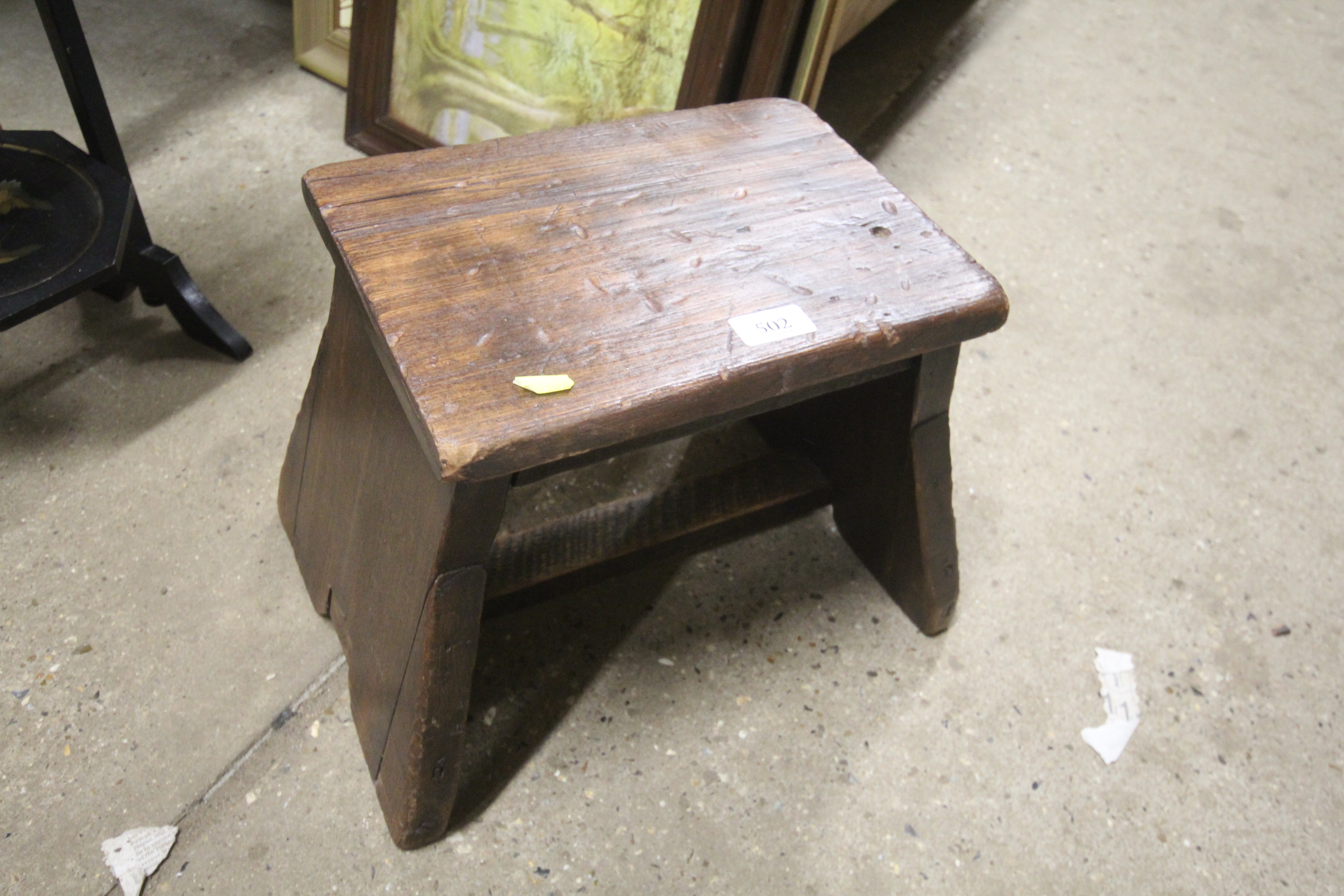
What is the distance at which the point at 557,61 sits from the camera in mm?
1990

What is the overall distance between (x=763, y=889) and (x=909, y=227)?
812mm

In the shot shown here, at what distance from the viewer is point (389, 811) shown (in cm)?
119

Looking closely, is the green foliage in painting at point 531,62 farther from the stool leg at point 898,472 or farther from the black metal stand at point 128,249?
the stool leg at point 898,472

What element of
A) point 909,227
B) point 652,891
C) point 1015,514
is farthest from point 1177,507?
point 652,891

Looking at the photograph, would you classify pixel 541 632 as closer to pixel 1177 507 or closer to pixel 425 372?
pixel 425 372

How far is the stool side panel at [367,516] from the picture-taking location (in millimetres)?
1057

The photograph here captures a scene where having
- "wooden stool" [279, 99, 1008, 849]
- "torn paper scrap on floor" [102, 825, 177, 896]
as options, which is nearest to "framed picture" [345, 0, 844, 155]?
"wooden stool" [279, 99, 1008, 849]

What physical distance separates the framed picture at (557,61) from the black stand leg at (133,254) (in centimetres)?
59

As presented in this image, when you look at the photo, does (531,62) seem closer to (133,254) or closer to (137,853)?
(133,254)

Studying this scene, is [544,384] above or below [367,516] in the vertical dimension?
above

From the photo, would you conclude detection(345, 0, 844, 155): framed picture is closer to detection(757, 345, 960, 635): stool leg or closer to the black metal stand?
the black metal stand

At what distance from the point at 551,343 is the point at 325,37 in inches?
67.6

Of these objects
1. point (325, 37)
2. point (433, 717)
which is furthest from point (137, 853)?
point (325, 37)

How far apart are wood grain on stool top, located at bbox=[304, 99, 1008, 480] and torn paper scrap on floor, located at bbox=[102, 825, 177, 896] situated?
64 cm
